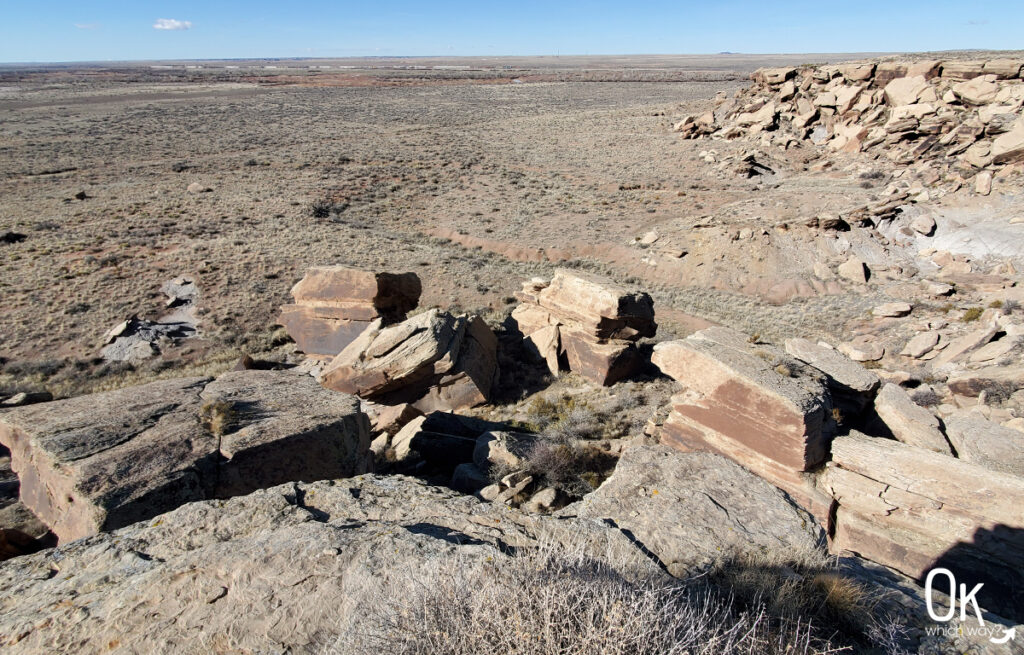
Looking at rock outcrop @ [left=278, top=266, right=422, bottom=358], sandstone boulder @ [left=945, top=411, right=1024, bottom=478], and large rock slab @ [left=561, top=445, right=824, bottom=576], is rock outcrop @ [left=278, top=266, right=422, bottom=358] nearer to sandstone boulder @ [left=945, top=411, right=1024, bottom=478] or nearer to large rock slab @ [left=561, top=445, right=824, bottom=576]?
large rock slab @ [left=561, top=445, right=824, bottom=576]

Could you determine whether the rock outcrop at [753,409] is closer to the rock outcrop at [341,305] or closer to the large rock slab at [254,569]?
the large rock slab at [254,569]

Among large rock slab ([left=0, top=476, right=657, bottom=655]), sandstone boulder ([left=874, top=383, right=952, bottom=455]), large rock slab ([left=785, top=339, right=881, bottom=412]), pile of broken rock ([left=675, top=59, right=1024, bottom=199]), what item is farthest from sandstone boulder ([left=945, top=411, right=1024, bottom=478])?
pile of broken rock ([left=675, top=59, right=1024, bottom=199])

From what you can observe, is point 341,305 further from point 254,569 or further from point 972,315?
point 972,315

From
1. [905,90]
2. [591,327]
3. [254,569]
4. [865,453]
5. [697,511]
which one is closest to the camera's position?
[254,569]

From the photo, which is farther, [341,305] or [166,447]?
[341,305]

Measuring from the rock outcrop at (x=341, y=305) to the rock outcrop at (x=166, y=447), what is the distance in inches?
240

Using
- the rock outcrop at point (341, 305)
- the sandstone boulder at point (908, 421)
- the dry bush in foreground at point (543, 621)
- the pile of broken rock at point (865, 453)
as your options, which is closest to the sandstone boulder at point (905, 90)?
the pile of broken rock at point (865, 453)

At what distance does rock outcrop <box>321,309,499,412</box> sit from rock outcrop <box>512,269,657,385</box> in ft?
7.77

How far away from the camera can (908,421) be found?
345 inches

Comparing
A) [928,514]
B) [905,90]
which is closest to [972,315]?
[928,514]

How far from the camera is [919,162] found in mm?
27406

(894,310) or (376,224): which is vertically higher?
(376,224)

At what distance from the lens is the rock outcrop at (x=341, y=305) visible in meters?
14.3

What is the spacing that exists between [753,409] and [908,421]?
9.75 feet
